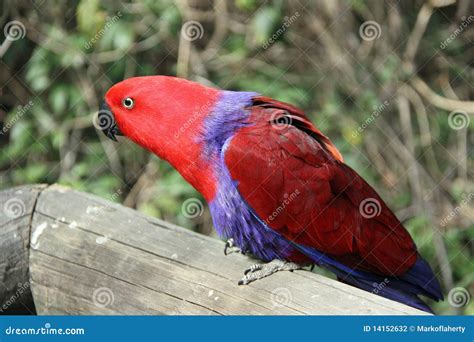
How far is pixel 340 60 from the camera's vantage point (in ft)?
13.0

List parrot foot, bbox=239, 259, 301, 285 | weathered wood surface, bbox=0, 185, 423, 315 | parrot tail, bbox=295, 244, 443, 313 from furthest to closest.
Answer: parrot tail, bbox=295, 244, 443, 313
parrot foot, bbox=239, 259, 301, 285
weathered wood surface, bbox=0, 185, 423, 315

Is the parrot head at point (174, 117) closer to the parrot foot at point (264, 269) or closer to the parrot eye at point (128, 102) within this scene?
the parrot eye at point (128, 102)

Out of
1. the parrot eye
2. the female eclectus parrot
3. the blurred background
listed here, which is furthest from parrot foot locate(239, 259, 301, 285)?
the blurred background

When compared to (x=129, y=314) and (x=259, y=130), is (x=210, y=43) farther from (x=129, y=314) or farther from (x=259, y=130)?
(x=129, y=314)

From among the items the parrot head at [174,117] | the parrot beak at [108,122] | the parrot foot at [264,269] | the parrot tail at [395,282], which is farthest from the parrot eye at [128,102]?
the parrot tail at [395,282]

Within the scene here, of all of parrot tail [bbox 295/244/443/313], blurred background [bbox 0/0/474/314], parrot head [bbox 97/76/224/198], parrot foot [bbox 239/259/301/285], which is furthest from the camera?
blurred background [bbox 0/0/474/314]

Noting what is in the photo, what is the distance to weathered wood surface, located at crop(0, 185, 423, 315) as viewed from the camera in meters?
1.62

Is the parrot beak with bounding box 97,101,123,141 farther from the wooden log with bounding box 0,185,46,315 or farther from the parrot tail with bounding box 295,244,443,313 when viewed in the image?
the parrot tail with bounding box 295,244,443,313

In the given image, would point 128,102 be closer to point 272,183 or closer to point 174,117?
point 174,117

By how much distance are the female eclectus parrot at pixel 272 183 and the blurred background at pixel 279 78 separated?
1.66 meters

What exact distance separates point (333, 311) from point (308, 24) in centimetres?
281

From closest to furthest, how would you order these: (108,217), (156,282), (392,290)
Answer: (156,282) → (108,217) → (392,290)

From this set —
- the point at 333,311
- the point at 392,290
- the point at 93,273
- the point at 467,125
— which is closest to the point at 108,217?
the point at 93,273

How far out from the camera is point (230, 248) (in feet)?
6.59
